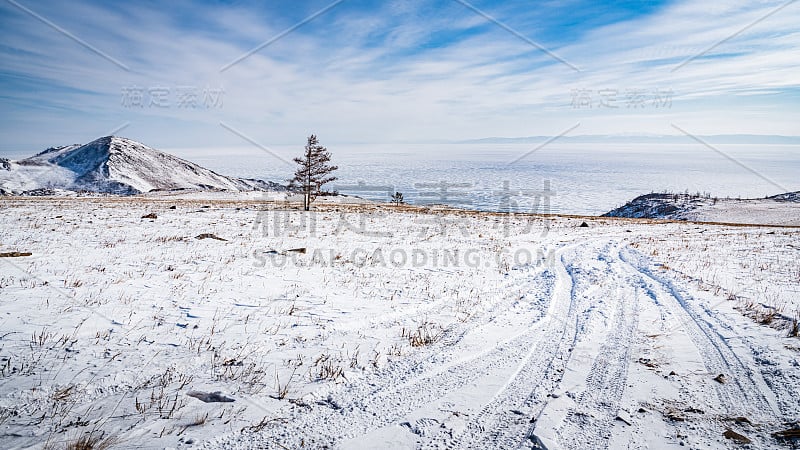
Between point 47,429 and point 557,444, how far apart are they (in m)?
4.94

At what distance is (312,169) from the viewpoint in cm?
3109

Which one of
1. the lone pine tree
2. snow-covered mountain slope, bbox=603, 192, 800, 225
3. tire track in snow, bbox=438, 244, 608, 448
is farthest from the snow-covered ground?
snow-covered mountain slope, bbox=603, 192, 800, 225

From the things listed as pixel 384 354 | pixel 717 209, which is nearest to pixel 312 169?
pixel 384 354

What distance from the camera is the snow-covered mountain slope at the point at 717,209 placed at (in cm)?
6119

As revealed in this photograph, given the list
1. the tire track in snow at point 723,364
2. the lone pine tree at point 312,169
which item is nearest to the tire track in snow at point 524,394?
the tire track in snow at point 723,364

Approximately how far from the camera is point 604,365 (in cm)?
523

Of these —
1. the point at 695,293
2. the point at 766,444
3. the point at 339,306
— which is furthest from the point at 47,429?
the point at 695,293

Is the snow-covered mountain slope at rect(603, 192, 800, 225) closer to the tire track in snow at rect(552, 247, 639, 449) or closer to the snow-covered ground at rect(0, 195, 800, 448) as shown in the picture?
the snow-covered ground at rect(0, 195, 800, 448)

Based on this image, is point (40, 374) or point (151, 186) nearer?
point (40, 374)

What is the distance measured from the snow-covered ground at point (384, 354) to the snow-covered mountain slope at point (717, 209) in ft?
231

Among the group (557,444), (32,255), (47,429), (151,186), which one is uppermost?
(151,186)

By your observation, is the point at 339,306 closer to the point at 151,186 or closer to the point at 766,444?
the point at 766,444

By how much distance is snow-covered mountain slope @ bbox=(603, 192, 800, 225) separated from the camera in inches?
2409

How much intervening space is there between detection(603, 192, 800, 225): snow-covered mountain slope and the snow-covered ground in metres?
70.4
